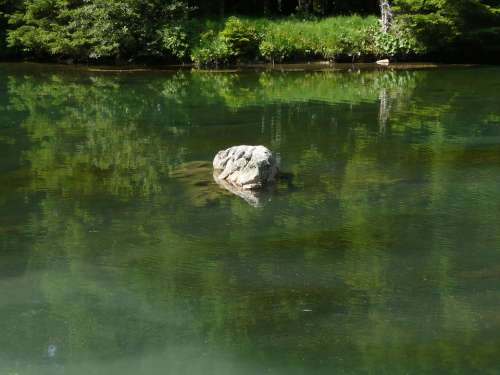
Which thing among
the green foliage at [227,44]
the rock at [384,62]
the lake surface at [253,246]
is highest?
the green foliage at [227,44]

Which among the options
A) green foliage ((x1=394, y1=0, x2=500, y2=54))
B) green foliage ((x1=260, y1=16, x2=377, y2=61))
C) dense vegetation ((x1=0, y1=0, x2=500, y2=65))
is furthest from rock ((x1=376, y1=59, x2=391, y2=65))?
green foliage ((x1=394, y1=0, x2=500, y2=54))

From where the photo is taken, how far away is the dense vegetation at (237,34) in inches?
1021

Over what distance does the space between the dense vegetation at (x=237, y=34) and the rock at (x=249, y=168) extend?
15.8m

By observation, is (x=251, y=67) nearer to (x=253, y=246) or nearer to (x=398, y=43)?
(x=398, y=43)

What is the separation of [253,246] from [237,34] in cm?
1882

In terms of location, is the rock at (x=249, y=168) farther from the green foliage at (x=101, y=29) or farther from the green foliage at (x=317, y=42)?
the green foliage at (x=317, y=42)

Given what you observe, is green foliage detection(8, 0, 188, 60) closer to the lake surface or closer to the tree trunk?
the tree trunk

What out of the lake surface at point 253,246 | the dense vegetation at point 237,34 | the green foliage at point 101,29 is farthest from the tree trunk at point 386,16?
the lake surface at point 253,246

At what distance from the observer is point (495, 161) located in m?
12.2

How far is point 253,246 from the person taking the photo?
337 inches

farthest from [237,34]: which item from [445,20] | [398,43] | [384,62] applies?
[445,20]

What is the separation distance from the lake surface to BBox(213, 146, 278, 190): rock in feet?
1.10

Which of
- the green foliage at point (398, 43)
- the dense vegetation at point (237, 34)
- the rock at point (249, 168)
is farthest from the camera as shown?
the green foliage at point (398, 43)

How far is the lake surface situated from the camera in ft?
20.4
